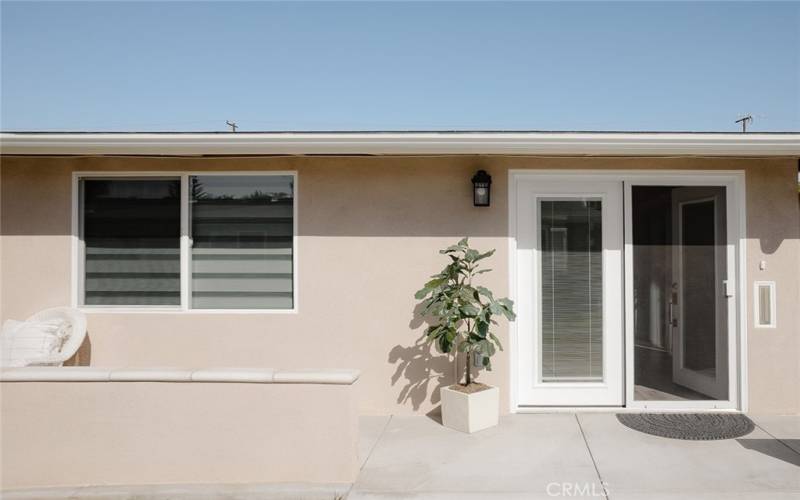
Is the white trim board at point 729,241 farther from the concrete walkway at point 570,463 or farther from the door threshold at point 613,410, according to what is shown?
the concrete walkway at point 570,463

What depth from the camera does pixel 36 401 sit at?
3.25 metres

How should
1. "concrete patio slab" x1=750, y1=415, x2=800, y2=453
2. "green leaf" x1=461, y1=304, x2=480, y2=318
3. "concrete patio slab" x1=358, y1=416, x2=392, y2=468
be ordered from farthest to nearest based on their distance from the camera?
"green leaf" x1=461, y1=304, x2=480, y2=318
"concrete patio slab" x1=750, y1=415, x2=800, y2=453
"concrete patio slab" x1=358, y1=416, x2=392, y2=468

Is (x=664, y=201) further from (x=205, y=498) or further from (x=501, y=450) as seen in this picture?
(x=205, y=498)

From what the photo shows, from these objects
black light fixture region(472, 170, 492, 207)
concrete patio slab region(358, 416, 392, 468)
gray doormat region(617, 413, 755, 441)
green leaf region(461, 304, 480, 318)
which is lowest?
concrete patio slab region(358, 416, 392, 468)

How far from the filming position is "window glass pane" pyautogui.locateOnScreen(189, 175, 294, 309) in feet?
16.0

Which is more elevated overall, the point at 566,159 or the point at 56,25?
the point at 56,25

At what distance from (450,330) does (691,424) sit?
2.24 meters

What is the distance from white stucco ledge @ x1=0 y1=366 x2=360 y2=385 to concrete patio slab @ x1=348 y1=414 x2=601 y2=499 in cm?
75

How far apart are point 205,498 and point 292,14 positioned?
6981mm

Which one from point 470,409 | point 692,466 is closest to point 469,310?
point 470,409

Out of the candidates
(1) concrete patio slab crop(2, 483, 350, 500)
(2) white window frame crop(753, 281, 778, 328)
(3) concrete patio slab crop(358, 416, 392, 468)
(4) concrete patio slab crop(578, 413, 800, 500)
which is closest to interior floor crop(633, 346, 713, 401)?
(4) concrete patio slab crop(578, 413, 800, 500)

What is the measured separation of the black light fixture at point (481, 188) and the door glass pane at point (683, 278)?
1384 millimetres

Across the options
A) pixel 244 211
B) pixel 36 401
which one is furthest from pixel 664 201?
pixel 36 401

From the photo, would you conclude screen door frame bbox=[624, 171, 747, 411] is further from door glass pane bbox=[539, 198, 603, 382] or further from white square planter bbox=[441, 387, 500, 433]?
white square planter bbox=[441, 387, 500, 433]
